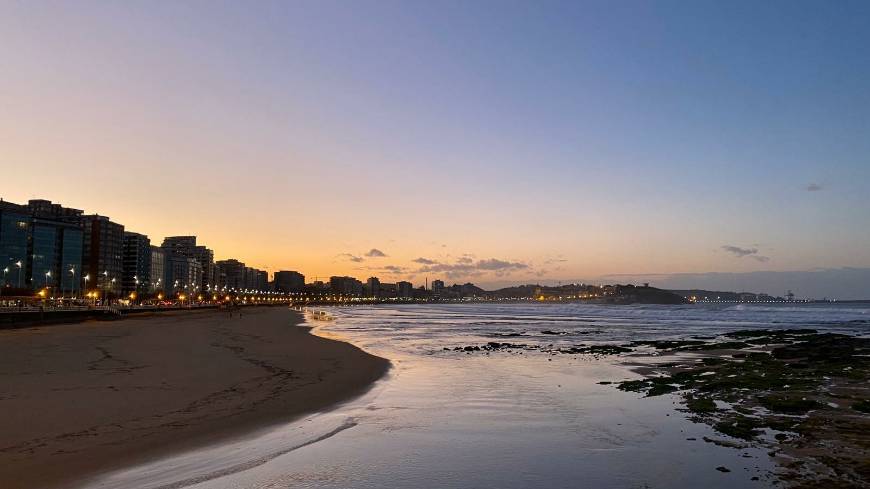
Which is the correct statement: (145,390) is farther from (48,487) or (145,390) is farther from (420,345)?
(420,345)

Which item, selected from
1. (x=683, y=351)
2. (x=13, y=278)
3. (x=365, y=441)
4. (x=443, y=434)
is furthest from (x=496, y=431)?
(x=13, y=278)

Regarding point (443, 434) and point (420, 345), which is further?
point (420, 345)

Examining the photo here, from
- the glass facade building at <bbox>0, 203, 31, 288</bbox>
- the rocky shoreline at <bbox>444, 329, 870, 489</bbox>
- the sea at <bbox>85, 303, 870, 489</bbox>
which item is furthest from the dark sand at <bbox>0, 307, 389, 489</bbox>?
the glass facade building at <bbox>0, 203, 31, 288</bbox>

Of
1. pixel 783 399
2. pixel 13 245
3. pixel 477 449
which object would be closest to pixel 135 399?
pixel 477 449

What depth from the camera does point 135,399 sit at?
53.5 ft

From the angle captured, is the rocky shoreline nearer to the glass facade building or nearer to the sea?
the sea

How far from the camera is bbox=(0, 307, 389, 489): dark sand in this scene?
10984 millimetres

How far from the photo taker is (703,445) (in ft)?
42.7

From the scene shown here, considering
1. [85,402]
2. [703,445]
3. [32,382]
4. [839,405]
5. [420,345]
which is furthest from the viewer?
[420,345]

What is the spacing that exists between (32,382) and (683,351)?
117 ft

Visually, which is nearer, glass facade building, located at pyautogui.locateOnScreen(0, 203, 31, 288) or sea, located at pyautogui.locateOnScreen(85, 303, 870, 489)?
sea, located at pyautogui.locateOnScreen(85, 303, 870, 489)

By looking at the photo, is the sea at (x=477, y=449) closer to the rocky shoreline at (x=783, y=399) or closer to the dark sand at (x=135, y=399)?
the rocky shoreline at (x=783, y=399)

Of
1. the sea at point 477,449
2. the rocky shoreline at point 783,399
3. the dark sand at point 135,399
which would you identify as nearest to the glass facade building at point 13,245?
the dark sand at point 135,399

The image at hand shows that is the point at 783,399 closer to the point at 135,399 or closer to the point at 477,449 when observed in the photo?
the point at 477,449
